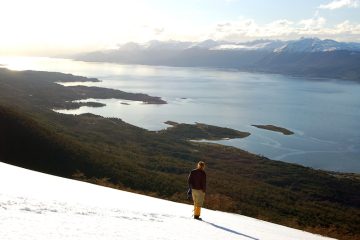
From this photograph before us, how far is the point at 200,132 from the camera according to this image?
5113 inches

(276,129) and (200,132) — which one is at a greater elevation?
(276,129)

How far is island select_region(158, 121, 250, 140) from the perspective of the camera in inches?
4889

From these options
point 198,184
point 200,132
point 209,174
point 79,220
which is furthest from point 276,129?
point 79,220

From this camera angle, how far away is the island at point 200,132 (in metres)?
124

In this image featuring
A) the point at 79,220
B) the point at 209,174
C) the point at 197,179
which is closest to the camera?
the point at 79,220

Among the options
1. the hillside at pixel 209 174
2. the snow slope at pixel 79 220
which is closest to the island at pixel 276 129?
the hillside at pixel 209 174

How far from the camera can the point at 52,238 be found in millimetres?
8039

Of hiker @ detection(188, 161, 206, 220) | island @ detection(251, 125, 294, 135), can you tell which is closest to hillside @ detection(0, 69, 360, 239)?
hiker @ detection(188, 161, 206, 220)

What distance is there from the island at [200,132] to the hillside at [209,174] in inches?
528

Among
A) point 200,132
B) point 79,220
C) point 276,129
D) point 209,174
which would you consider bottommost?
point 200,132

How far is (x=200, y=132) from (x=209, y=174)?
60919 millimetres

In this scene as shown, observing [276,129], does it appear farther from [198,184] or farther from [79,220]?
[79,220]

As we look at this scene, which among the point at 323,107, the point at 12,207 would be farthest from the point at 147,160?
the point at 323,107

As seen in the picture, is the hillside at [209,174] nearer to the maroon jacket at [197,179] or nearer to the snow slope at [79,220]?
the maroon jacket at [197,179]
